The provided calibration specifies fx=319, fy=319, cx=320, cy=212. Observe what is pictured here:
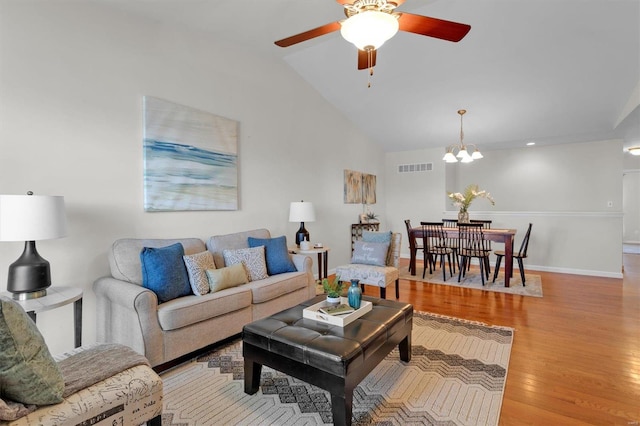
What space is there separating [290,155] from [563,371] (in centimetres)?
373

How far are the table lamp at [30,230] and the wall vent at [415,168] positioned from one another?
20.3 feet

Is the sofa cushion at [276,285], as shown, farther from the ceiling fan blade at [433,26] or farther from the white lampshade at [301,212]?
the ceiling fan blade at [433,26]

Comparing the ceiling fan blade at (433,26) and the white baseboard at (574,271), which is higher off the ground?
the ceiling fan blade at (433,26)

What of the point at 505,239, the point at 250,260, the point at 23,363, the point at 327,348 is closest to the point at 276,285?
the point at 250,260

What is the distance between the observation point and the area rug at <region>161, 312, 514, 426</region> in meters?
1.81

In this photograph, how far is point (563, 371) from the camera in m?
2.28

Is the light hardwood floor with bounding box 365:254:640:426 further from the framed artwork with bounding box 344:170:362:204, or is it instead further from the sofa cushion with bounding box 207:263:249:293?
the sofa cushion with bounding box 207:263:249:293

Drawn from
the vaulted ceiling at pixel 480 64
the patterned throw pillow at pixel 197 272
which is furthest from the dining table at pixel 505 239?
the patterned throw pillow at pixel 197 272

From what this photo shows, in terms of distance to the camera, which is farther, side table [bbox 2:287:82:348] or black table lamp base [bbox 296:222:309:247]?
black table lamp base [bbox 296:222:309:247]

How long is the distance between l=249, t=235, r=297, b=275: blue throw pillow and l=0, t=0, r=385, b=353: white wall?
1.57ft

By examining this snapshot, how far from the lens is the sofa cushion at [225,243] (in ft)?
10.6

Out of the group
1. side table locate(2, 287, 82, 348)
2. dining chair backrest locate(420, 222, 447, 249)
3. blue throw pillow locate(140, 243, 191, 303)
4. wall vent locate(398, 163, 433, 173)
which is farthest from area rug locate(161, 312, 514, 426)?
wall vent locate(398, 163, 433, 173)

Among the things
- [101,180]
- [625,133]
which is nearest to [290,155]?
[101,180]

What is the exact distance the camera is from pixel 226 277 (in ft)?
9.32
